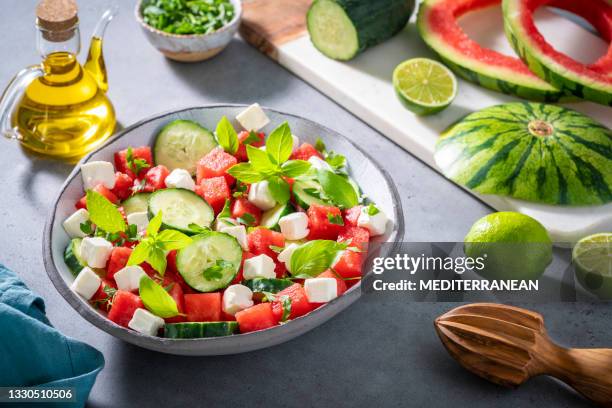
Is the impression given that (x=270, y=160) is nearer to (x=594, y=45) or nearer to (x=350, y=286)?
(x=350, y=286)

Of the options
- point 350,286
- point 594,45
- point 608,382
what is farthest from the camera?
point 594,45

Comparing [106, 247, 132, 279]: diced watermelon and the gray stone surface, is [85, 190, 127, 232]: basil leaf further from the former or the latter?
the gray stone surface

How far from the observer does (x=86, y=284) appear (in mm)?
1688

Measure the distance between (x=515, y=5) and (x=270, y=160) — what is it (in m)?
1.19

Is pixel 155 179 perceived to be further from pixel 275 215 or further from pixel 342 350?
pixel 342 350

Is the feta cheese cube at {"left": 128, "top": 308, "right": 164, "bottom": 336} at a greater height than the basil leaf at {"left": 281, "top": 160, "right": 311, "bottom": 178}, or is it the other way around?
the basil leaf at {"left": 281, "top": 160, "right": 311, "bottom": 178}

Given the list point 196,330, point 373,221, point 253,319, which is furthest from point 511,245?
point 196,330

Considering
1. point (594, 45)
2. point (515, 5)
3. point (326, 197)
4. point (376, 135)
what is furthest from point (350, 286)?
point (594, 45)

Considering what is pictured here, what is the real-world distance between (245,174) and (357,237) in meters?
0.31

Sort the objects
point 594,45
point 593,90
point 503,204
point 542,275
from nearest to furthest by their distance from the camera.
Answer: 1. point 542,275
2. point 503,204
3. point 593,90
4. point 594,45

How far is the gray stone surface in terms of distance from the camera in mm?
1750

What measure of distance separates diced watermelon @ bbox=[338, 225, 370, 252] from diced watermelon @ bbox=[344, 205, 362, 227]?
2cm

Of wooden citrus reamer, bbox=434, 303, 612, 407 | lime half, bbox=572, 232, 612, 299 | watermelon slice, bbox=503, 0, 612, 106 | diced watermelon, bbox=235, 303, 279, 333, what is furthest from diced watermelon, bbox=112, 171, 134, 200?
watermelon slice, bbox=503, 0, 612, 106

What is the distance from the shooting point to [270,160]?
1898 mm
